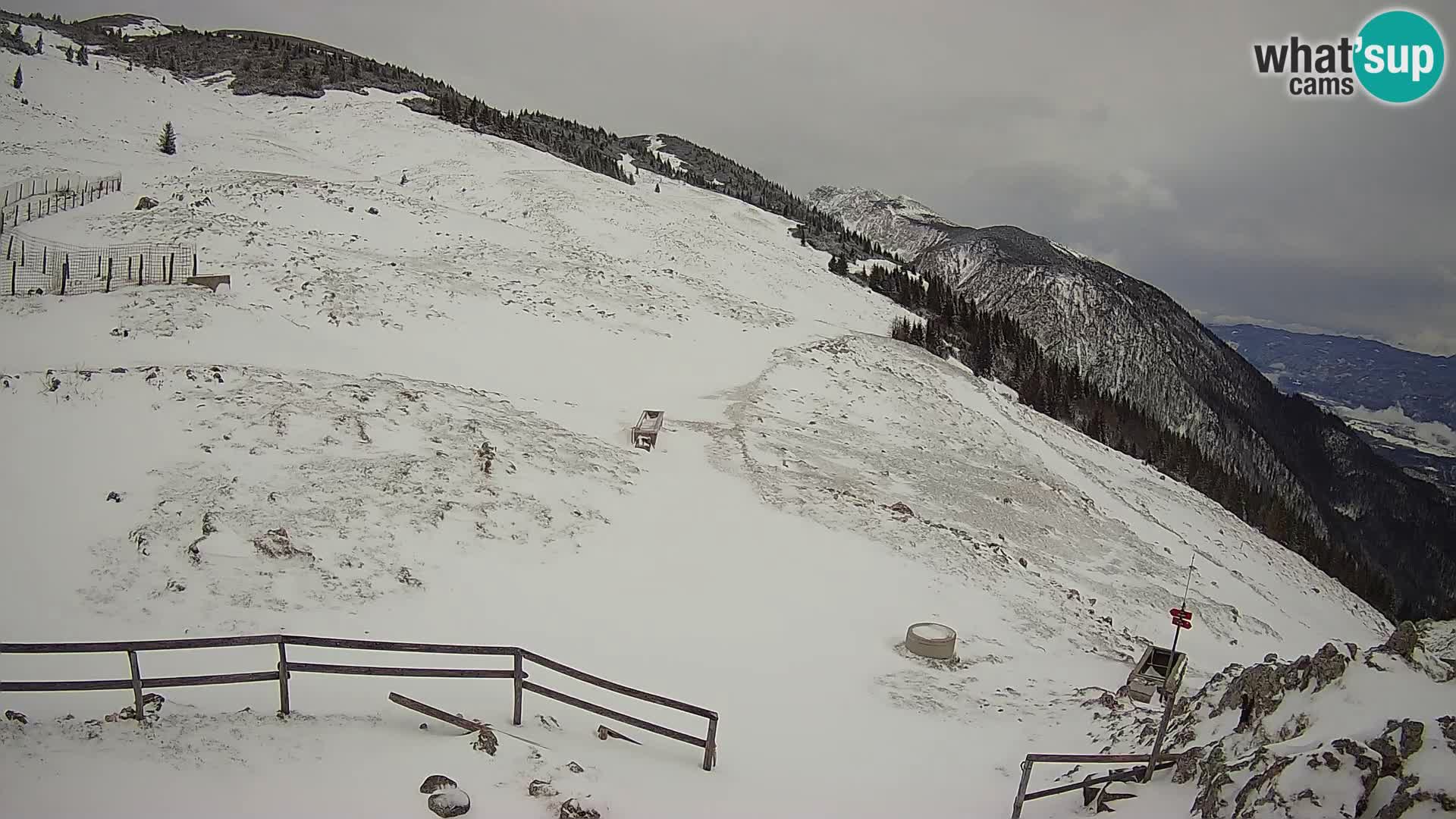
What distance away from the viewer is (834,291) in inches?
2010

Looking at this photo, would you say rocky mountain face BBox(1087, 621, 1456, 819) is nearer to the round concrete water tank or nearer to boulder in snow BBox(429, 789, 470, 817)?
the round concrete water tank

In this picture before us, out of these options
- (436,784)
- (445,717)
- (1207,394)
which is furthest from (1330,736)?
(1207,394)

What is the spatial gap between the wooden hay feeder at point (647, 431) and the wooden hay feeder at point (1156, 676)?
12910 millimetres

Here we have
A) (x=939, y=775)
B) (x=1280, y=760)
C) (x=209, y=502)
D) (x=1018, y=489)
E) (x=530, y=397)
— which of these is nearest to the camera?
(x=1280, y=760)

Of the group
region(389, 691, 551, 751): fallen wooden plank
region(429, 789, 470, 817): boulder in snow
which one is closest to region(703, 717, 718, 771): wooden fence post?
region(389, 691, 551, 751): fallen wooden plank

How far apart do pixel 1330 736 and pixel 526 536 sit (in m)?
12.1

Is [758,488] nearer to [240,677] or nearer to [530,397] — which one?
[530,397]

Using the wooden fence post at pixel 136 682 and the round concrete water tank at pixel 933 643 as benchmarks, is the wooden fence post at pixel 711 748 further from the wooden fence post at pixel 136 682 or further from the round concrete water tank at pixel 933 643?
the round concrete water tank at pixel 933 643

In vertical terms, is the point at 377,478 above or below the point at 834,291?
below

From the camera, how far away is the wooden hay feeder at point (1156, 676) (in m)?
11.8

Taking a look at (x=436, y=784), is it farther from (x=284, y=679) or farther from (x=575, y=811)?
(x=284, y=679)

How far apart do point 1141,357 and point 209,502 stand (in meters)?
137

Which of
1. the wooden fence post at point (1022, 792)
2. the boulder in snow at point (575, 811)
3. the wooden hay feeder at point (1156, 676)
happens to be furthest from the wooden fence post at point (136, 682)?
the wooden hay feeder at point (1156, 676)

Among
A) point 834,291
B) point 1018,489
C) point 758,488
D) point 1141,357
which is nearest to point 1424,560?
point 1141,357
